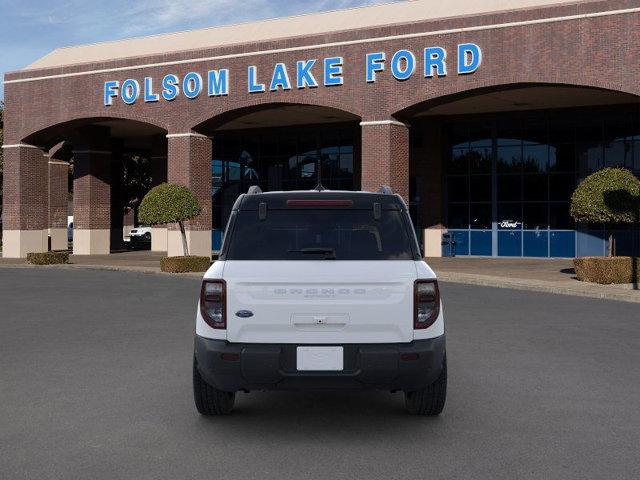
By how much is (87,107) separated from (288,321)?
3365 cm

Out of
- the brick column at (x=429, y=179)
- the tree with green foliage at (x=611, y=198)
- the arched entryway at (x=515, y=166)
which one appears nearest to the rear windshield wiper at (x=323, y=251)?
the tree with green foliage at (x=611, y=198)

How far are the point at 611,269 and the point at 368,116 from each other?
11813mm

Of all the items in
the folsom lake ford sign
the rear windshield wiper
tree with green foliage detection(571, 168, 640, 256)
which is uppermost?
the folsom lake ford sign

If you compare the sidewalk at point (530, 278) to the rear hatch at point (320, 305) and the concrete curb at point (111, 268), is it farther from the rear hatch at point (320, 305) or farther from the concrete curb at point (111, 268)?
the rear hatch at point (320, 305)

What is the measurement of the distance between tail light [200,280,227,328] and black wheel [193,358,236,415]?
0.65m

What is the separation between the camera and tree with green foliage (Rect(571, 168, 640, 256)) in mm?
22078

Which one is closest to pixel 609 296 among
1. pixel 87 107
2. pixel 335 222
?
pixel 335 222

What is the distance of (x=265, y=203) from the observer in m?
6.50

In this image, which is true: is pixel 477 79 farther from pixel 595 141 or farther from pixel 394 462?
pixel 394 462

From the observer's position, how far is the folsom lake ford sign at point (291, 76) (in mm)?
28688

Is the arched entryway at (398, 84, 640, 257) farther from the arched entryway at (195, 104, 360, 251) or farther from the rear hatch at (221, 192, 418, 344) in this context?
the rear hatch at (221, 192, 418, 344)

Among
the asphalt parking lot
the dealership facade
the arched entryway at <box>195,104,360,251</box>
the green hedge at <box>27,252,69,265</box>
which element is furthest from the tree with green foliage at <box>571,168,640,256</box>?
the green hedge at <box>27,252,69,265</box>

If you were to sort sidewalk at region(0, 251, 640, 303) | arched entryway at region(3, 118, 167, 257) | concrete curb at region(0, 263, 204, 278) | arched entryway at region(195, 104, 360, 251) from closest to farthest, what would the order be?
1. sidewalk at region(0, 251, 640, 303)
2. concrete curb at region(0, 263, 204, 278)
3. arched entryway at region(3, 118, 167, 257)
4. arched entryway at region(195, 104, 360, 251)

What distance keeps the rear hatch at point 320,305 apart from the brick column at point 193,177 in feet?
93.3
